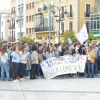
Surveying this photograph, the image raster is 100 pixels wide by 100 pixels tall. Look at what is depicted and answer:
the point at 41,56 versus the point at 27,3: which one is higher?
the point at 27,3

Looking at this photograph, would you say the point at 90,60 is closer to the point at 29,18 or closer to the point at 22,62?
the point at 22,62

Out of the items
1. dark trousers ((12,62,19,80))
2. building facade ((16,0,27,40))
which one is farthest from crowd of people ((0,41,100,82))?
building facade ((16,0,27,40))

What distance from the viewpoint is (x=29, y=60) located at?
1805 cm

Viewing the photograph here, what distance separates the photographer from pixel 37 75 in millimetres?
18719

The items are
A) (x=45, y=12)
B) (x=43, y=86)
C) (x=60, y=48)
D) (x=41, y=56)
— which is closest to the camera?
(x=43, y=86)

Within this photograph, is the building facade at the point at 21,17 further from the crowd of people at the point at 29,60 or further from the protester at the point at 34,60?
the protester at the point at 34,60

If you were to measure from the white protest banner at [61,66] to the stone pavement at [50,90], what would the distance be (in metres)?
0.82

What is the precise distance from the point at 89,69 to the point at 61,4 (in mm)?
48801

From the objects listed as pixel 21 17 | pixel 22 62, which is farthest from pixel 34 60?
pixel 21 17

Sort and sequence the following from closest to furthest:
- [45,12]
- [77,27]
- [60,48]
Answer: [60,48], [77,27], [45,12]

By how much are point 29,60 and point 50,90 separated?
4.06 meters

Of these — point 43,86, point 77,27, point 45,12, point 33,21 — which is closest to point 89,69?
point 43,86

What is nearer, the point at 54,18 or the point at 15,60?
the point at 15,60

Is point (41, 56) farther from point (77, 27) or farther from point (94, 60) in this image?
point (77, 27)
